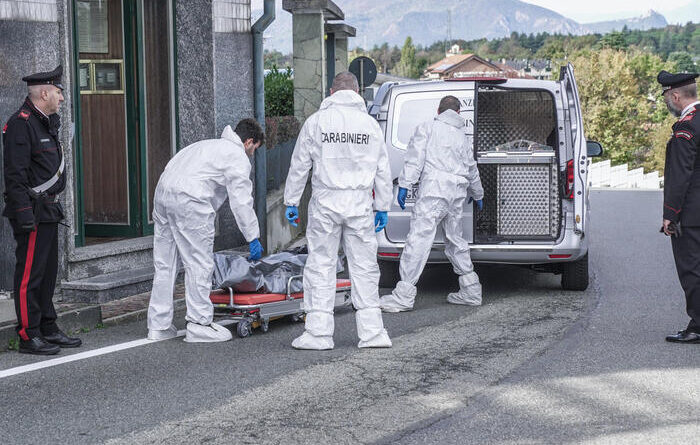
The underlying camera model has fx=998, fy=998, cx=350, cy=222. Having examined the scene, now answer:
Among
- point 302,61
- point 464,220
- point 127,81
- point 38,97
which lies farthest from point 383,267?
point 302,61

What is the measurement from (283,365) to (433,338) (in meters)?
1.42

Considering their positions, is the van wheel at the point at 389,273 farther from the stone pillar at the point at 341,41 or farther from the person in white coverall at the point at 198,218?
the stone pillar at the point at 341,41

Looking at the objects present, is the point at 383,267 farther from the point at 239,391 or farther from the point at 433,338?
the point at 239,391

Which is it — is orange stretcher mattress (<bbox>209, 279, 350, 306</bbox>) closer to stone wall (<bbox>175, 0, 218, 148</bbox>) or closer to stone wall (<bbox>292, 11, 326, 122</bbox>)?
stone wall (<bbox>175, 0, 218, 148</bbox>)

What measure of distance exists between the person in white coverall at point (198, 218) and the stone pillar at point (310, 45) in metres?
9.78

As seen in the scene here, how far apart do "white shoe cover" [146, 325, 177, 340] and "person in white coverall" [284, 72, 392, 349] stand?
1.03 metres

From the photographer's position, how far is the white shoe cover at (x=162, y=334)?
24.1 ft

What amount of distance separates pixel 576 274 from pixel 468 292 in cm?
138

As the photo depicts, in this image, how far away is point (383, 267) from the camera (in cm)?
1027

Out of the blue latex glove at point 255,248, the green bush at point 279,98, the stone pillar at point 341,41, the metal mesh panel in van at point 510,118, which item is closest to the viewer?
the blue latex glove at point 255,248

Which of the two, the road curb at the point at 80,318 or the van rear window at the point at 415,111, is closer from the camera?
the road curb at the point at 80,318

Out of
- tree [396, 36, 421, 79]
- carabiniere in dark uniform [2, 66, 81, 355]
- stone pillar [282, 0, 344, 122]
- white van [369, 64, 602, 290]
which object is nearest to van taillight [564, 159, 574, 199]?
white van [369, 64, 602, 290]

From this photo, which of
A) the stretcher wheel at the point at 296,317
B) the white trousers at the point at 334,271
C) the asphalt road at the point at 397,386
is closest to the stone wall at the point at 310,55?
the asphalt road at the point at 397,386

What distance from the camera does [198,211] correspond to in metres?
7.20
